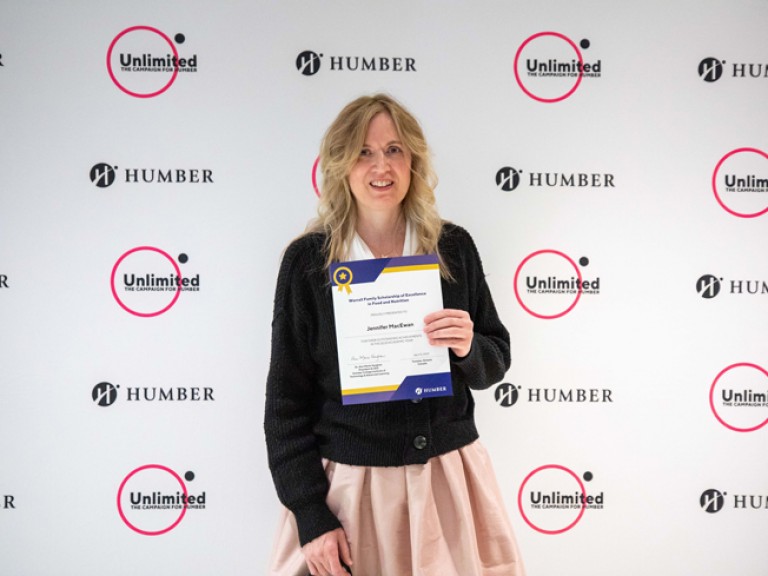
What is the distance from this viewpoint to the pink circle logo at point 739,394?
2369 mm

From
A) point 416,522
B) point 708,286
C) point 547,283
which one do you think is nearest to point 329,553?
point 416,522

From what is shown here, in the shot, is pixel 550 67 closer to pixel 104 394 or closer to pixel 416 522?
pixel 416 522

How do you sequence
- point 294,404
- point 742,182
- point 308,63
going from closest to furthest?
point 294,404 < point 308,63 < point 742,182

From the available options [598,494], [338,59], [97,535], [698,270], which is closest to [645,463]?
[598,494]

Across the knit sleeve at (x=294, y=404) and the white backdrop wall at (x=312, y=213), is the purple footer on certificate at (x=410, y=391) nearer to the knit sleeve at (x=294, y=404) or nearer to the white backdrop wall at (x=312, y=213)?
the knit sleeve at (x=294, y=404)

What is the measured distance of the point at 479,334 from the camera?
1.66 m

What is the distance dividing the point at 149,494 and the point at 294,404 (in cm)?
106

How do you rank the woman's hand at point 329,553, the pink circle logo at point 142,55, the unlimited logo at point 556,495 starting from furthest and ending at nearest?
1. the unlimited logo at point 556,495
2. the pink circle logo at point 142,55
3. the woman's hand at point 329,553

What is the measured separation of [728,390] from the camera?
2373 mm

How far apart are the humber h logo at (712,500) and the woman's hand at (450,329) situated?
144cm

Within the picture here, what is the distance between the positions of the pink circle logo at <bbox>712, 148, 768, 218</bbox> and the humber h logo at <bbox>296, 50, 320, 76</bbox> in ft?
4.80

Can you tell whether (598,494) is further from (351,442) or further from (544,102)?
→ (544,102)

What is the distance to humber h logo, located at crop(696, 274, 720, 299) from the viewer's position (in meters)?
2.35

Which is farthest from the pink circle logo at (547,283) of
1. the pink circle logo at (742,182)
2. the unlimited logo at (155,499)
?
the unlimited logo at (155,499)
